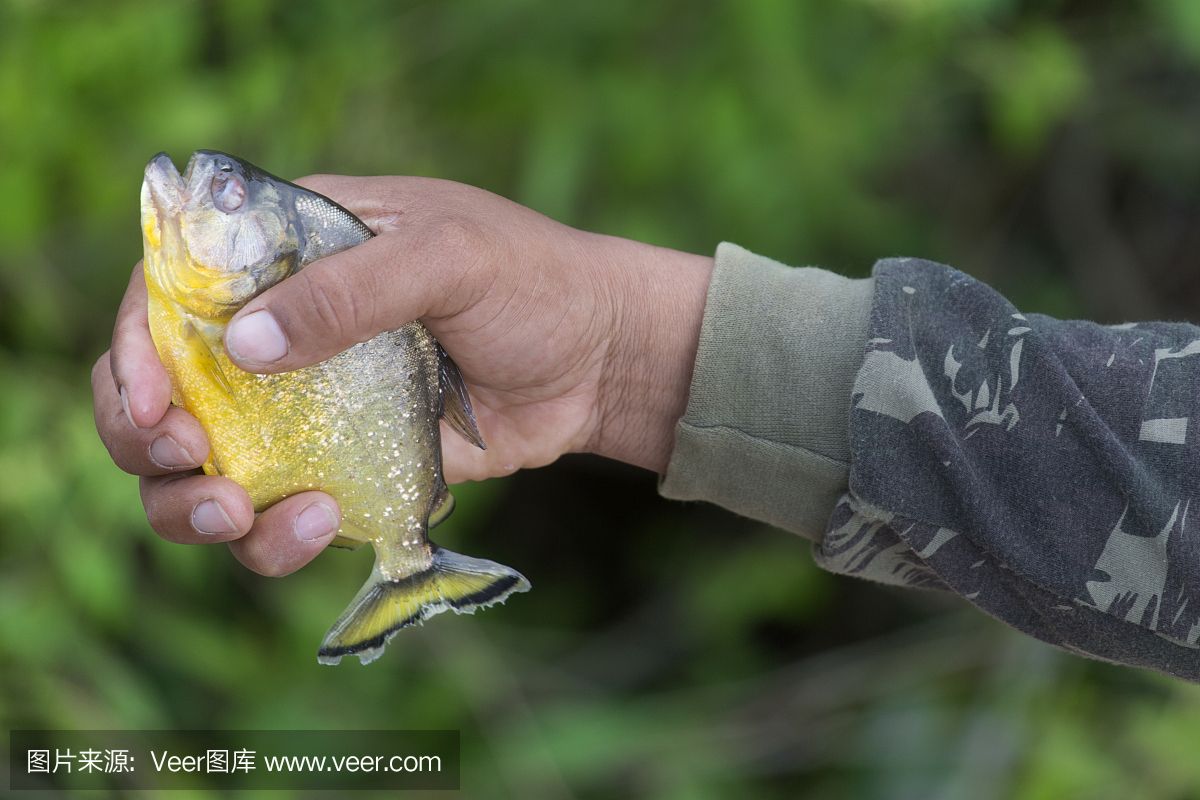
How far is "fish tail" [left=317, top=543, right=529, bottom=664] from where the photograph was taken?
4.08 feet

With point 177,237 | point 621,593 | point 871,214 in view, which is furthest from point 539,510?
point 177,237

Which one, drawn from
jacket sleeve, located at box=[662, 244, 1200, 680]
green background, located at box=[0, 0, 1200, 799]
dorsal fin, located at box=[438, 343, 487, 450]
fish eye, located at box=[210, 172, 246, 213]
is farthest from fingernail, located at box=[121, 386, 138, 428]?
green background, located at box=[0, 0, 1200, 799]

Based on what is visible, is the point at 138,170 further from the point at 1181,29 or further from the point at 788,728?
the point at 1181,29

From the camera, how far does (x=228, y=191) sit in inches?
46.7

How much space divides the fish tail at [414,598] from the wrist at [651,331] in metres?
0.37

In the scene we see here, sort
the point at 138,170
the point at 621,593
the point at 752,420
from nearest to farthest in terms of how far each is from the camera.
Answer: the point at 752,420 → the point at 138,170 → the point at 621,593

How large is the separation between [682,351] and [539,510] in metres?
1.95

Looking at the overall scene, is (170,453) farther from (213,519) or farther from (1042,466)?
(1042,466)

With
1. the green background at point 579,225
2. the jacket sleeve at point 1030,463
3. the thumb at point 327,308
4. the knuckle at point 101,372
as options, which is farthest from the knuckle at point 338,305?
the green background at point 579,225

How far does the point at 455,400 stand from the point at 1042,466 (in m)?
0.70

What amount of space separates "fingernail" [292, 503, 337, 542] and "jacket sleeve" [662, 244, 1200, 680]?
0.61 m

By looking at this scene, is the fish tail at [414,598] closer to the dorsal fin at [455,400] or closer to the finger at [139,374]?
the dorsal fin at [455,400]

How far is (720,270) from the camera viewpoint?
1.46 m

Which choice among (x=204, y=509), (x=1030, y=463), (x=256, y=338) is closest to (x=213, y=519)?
(x=204, y=509)
